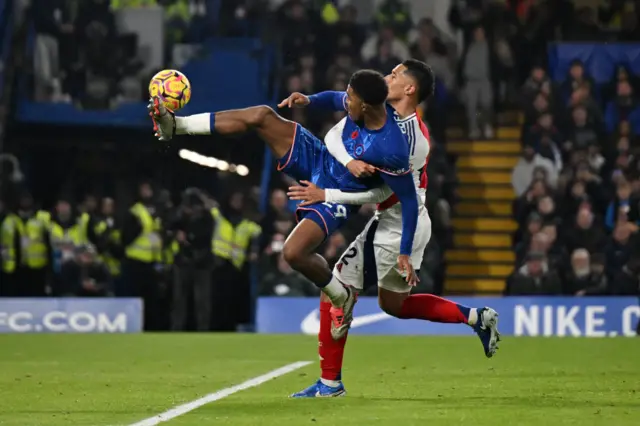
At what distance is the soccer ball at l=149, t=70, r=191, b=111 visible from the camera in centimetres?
847

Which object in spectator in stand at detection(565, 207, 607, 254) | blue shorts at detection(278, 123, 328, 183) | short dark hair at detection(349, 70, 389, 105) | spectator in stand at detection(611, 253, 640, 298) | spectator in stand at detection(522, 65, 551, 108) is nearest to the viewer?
short dark hair at detection(349, 70, 389, 105)

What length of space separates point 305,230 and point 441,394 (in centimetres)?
145

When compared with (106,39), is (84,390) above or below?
below

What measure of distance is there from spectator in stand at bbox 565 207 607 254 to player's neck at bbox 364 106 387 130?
10.2 metres

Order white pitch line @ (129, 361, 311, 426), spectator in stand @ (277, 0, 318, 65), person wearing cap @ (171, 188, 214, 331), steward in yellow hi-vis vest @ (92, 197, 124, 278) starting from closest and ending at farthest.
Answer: white pitch line @ (129, 361, 311, 426)
person wearing cap @ (171, 188, 214, 331)
steward in yellow hi-vis vest @ (92, 197, 124, 278)
spectator in stand @ (277, 0, 318, 65)

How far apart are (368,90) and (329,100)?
0.77m

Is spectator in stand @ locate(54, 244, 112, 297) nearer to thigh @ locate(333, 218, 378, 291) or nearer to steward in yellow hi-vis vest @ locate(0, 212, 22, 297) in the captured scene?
steward in yellow hi-vis vest @ locate(0, 212, 22, 297)

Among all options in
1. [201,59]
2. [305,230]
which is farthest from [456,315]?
[201,59]

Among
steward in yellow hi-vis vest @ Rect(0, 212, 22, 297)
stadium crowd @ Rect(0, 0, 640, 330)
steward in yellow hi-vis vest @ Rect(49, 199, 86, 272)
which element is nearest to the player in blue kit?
stadium crowd @ Rect(0, 0, 640, 330)

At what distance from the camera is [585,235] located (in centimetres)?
1834

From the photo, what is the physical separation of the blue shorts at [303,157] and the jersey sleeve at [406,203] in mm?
591

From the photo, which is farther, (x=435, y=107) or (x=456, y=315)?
(x=435, y=107)

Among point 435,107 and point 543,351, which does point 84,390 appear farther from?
point 435,107

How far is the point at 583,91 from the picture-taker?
20.4m
